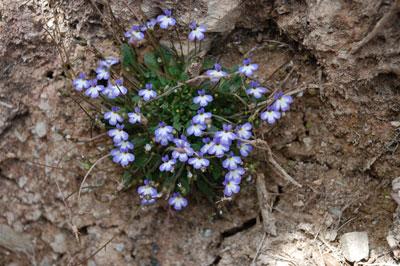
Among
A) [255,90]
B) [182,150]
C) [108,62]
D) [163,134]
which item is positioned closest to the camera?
[182,150]

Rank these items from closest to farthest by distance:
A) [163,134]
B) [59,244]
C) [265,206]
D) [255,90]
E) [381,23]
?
1. [381,23]
2. [163,134]
3. [255,90]
4. [265,206]
5. [59,244]

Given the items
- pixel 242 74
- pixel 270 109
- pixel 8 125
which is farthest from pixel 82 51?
pixel 270 109

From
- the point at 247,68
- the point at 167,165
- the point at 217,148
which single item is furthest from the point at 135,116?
the point at 247,68

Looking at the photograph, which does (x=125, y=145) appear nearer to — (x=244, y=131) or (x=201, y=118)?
(x=201, y=118)

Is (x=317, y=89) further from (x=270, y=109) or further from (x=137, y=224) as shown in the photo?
(x=137, y=224)

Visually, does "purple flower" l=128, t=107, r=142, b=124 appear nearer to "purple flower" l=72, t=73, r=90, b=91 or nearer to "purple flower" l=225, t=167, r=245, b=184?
"purple flower" l=72, t=73, r=90, b=91

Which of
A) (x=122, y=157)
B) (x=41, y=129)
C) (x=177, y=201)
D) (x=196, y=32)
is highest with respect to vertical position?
(x=196, y=32)
